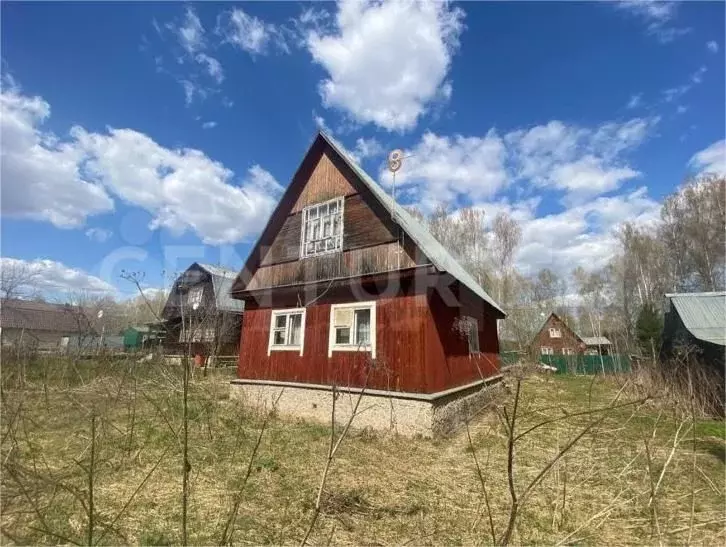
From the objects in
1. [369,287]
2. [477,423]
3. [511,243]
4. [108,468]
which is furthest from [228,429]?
[511,243]

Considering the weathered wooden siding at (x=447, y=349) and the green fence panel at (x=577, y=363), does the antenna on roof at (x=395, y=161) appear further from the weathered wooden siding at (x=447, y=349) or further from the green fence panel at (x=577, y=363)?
the green fence panel at (x=577, y=363)

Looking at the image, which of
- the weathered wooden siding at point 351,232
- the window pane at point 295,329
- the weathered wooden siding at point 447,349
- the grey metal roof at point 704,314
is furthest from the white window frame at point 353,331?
the grey metal roof at point 704,314

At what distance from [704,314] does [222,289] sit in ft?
89.0

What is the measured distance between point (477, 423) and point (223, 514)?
8.66 m

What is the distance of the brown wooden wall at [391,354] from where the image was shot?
952 cm

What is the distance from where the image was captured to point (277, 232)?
1310 centimetres

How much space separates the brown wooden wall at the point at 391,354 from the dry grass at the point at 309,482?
1.50 m

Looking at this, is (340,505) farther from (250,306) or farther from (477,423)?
(250,306)

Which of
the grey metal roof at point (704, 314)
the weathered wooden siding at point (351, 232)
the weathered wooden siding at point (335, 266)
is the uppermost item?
the weathered wooden siding at point (351, 232)

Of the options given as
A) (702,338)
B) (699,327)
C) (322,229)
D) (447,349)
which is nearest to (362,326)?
(447,349)

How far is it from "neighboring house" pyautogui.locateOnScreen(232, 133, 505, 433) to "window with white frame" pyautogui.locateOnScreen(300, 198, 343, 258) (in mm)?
35

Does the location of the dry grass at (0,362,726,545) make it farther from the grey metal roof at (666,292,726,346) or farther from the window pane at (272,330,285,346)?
the grey metal roof at (666,292,726,346)

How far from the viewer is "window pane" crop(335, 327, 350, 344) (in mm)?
10772

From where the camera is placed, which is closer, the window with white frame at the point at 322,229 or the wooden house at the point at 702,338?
the window with white frame at the point at 322,229
